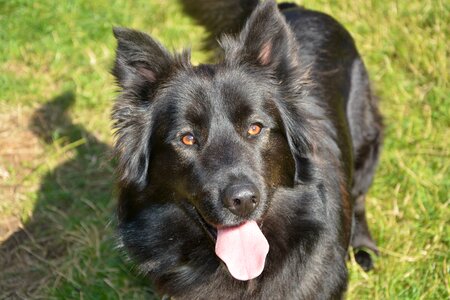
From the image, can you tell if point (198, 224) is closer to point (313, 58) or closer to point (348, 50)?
point (313, 58)

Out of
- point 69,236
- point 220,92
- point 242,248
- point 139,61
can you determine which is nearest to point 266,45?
point 220,92

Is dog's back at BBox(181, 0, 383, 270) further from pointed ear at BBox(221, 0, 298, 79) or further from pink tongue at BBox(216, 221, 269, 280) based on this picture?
pink tongue at BBox(216, 221, 269, 280)

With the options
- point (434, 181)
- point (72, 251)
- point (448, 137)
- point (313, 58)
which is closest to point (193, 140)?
point (313, 58)

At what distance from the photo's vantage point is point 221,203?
10.3ft

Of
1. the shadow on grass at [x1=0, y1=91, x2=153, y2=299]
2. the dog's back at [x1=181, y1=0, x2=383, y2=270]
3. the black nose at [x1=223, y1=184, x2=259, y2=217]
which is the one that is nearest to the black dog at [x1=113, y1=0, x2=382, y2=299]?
the black nose at [x1=223, y1=184, x2=259, y2=217]

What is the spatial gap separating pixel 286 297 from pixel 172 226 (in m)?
0.77

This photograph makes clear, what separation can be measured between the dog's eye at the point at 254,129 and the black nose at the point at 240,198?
0.39m

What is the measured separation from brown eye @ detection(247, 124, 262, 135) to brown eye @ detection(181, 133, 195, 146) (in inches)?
12.3

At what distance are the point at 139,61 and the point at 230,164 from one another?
87 cm

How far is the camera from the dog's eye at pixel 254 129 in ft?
11.2

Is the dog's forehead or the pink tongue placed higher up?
the dog's forehead

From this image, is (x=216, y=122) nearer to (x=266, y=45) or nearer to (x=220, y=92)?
(x=220, y=92)

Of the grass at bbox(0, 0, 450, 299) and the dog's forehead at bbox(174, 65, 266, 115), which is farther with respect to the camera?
the grass at bbox(0, 0, 450, 299)

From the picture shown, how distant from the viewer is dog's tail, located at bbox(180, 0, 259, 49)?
196 inches
